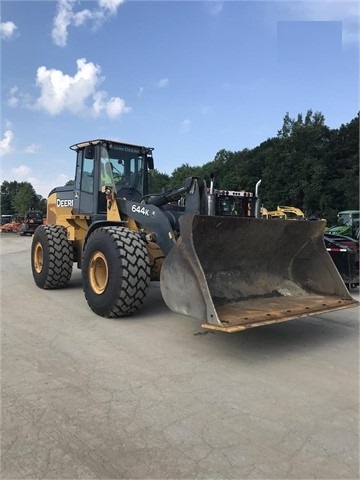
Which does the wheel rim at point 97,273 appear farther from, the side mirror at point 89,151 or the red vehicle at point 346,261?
the red vehicle at point 346,261

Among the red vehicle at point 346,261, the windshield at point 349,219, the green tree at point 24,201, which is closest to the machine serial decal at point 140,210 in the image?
the red vehicle at point 346,261

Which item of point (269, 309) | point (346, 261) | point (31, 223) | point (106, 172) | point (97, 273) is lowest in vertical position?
point (269, 309)

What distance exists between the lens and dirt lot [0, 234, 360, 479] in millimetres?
2836

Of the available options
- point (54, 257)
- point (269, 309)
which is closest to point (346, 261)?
point (269, 309)

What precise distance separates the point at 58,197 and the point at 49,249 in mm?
1565

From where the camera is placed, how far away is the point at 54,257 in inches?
331

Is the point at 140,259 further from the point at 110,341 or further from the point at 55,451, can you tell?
the point at 55,451

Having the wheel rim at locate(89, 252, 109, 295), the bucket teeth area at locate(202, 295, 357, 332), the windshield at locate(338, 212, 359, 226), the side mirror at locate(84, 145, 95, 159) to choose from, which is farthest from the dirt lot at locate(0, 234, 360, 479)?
the windshield at locate(338, 212, 359, 226)

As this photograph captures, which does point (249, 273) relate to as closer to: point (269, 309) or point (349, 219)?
point (269, 309)

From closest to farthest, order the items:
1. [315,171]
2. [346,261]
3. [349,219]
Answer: [346,261]
[349,219]
[315,171]

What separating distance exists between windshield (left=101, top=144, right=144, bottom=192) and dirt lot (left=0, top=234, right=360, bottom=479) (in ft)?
8.86

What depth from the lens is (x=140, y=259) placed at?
6.08 metres

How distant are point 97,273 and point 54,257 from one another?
2.09m

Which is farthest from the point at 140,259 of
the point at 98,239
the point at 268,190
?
the point at 268,190
